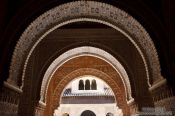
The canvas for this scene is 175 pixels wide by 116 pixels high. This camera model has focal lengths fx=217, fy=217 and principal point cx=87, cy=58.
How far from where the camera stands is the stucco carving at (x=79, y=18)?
3.17 metres

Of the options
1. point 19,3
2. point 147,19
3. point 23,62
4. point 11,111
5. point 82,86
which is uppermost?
point 82,86

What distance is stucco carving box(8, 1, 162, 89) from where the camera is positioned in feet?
10.4

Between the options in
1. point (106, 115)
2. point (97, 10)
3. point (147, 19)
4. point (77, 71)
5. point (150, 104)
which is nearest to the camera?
point (147, 19)

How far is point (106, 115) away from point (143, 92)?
1195 centimetres

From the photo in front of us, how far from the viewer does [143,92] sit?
4.68 m

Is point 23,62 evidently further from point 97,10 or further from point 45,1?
point 97,10

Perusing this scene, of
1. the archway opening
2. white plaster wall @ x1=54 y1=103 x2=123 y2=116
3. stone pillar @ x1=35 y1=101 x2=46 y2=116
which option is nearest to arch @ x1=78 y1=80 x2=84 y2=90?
the archway opening

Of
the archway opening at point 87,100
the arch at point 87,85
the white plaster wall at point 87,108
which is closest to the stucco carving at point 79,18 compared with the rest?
the archway opening at point 87,100

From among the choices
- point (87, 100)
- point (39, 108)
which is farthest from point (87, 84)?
point (39, 108)

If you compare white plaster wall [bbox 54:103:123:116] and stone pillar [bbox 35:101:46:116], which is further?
white plaster wall [bbox 54:103:123:116]

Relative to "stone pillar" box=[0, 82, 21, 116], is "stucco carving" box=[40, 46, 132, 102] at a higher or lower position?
higher

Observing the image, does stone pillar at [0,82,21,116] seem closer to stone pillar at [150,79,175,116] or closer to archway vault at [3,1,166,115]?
archway vault at [3,1,166,115]

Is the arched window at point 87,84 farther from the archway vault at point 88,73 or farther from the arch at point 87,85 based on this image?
the archway vault at point 88,73

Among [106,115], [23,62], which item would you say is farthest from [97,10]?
[106,115]
